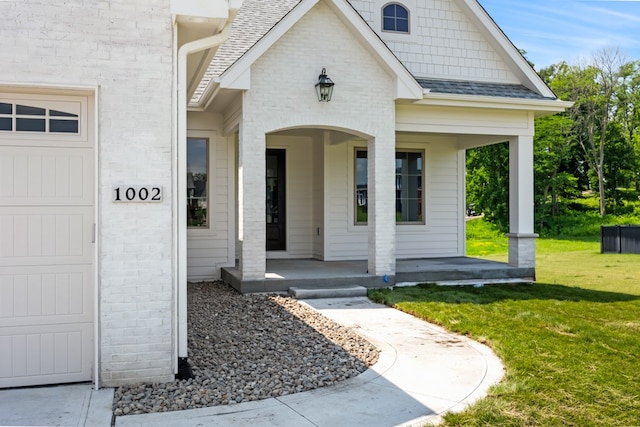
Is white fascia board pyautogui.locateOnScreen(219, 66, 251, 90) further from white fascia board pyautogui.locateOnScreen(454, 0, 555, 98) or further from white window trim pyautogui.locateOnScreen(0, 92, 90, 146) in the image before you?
white fascia board pyautogui.locateOnScreen(454, 0, 555, 98)

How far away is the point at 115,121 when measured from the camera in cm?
500

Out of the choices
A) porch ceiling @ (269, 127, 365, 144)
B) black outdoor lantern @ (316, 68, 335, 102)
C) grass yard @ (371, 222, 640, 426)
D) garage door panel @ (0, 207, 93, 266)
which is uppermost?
black outdoor lantern @ (316, 68, 335, 102)

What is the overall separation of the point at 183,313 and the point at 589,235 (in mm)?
28230

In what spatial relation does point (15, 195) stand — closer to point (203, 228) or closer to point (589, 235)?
point (203, 228)

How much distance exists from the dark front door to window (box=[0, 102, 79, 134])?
27.4 ft

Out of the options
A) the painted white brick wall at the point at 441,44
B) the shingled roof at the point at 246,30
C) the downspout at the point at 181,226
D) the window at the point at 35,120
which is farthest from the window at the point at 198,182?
the window at the point at 35,120

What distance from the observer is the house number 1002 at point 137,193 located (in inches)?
197

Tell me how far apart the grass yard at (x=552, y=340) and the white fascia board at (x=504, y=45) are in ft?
13.2

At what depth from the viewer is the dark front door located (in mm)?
13422

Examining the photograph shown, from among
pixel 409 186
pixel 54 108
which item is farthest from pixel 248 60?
pixel 409 186

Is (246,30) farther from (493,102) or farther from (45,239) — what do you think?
(45,239)

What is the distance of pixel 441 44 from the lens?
12.2 m

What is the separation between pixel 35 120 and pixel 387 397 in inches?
147

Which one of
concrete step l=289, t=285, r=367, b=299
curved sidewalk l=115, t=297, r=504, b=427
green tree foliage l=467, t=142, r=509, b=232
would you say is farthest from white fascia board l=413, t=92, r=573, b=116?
green tree foliage l=467, t=142, r=509, b=232
